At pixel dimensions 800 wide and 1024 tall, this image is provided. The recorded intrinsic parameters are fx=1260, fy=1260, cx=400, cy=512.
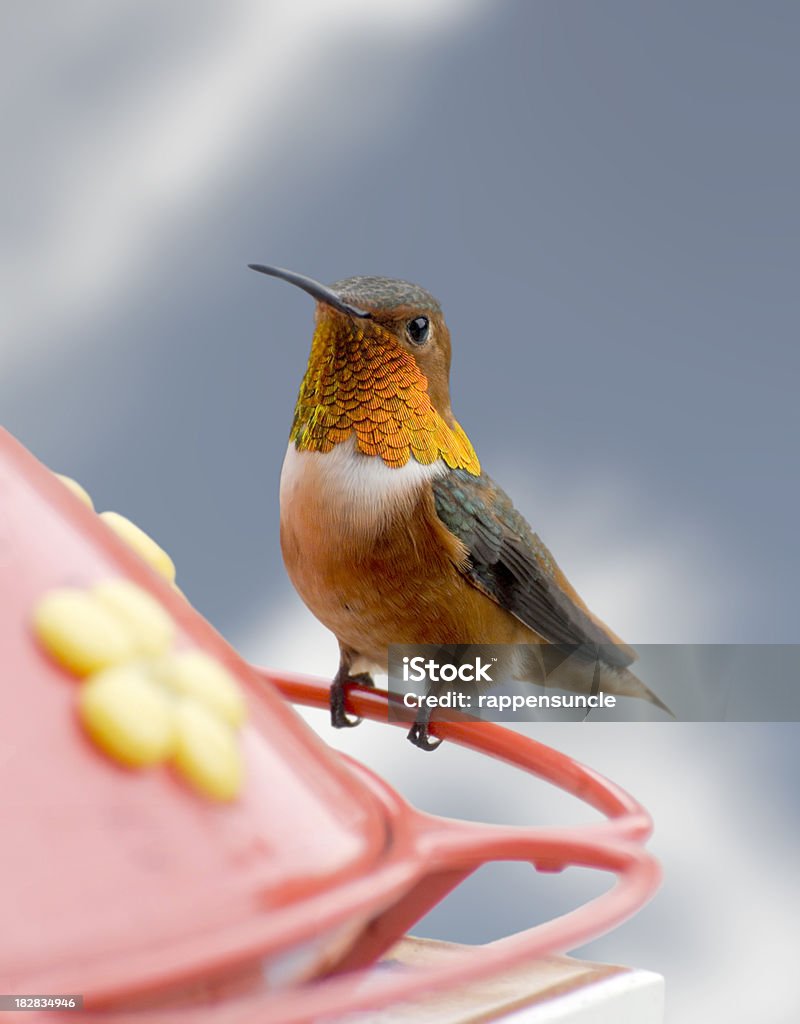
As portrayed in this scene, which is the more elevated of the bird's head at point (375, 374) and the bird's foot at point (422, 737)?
the bird's head at point (375, 374)

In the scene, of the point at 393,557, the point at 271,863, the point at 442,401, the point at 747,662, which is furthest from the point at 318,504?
the point at 271,863

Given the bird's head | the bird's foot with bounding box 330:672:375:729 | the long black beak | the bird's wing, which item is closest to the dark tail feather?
the bird's wing

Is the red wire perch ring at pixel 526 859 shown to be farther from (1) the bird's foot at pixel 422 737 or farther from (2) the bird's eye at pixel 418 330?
(2) the bird's eye at pixel 418 330

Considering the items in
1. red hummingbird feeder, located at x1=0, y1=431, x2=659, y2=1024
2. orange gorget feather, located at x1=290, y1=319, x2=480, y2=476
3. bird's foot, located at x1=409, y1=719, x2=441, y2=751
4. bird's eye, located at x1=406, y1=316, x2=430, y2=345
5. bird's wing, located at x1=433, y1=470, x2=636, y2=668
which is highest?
bird's eye, located at x1=406, y1=316, x2=430, y2=345

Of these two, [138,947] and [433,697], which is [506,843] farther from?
[433,697]

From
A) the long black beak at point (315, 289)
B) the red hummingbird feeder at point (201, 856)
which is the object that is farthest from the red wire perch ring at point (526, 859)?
the long black beak at point (315, 289)

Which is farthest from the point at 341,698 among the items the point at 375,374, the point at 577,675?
the point at 577,675

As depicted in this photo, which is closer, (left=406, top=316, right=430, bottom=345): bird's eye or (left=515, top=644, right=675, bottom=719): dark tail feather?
(left=406, top=316, right=430, bottom=345): bird's eye

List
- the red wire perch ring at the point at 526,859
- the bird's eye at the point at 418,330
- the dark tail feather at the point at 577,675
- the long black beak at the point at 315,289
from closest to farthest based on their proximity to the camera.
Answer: the red wire perch ring at the point at 526,859 → the long black beak at the point at 315,289 → the bird's eye at the point at 418,330 → the dark tail feather at the point at 577,675

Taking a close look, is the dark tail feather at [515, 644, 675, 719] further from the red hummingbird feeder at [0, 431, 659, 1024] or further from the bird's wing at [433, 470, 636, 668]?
the red hummingbird feeder at [0, 431, 659, 1024]
